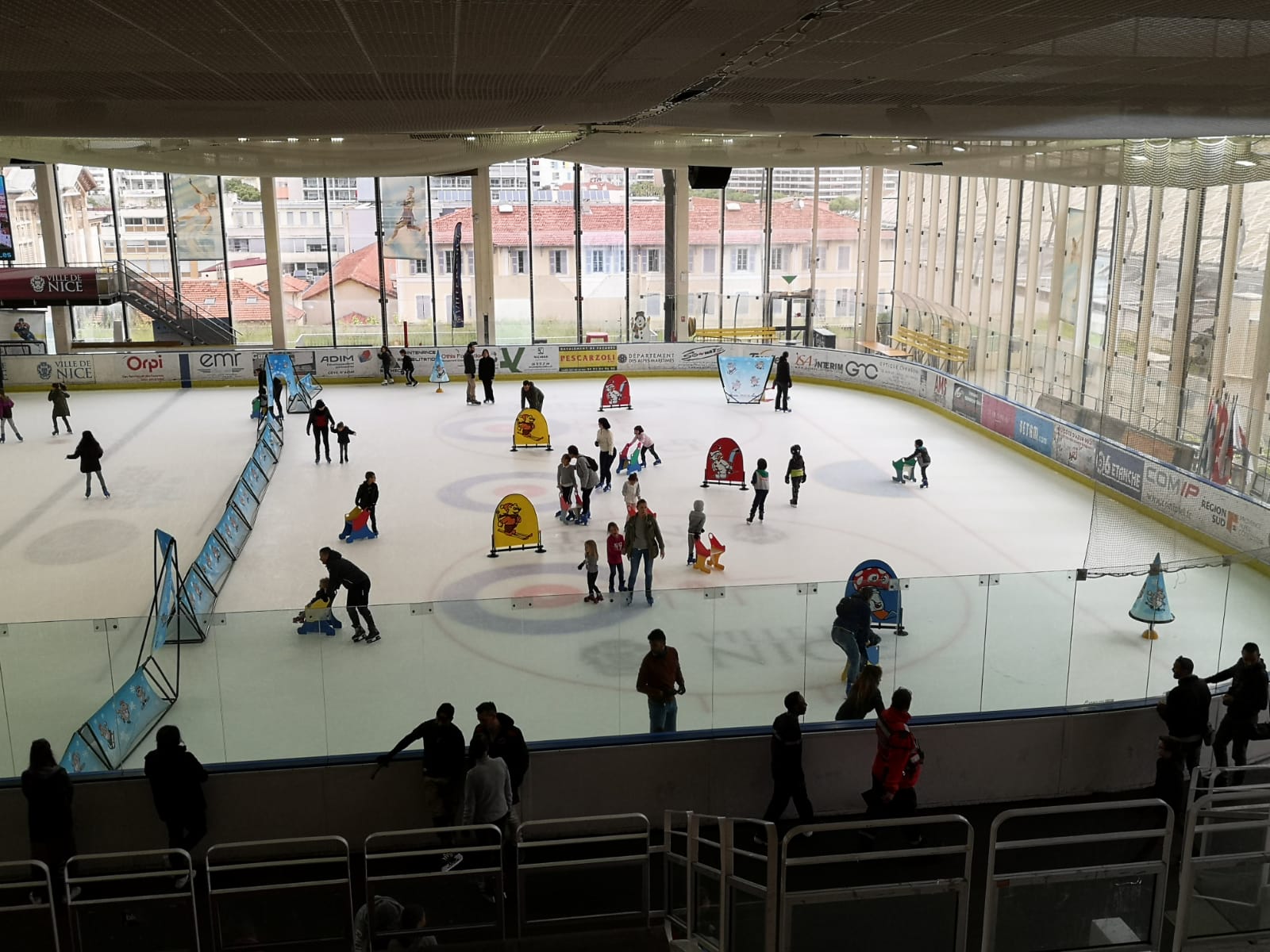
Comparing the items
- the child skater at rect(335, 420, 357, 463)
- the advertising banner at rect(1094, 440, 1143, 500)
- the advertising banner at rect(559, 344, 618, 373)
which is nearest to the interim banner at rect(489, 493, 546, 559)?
the child skater at rect(335, 420, 357, 463)

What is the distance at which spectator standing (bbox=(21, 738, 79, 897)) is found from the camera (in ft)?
25.0

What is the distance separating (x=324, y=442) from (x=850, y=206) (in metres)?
19.6

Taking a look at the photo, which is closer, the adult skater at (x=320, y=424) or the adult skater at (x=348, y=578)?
the adult skater at (x=348, y=578)

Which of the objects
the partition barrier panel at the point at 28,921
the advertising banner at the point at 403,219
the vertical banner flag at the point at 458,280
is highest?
the advertising banner at the point at 403,219

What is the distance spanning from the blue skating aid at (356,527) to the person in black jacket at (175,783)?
8290 millimetres

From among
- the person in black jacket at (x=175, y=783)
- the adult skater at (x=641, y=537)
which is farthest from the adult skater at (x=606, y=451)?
the person in black jacket at (x=175, y=783)

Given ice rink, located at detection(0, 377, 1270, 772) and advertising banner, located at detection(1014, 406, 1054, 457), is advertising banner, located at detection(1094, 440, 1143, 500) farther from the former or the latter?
advertising banner, located at detection(1014, 406, 1054, 457)

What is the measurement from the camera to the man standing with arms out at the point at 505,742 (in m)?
8.02

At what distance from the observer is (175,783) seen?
7.78 meters

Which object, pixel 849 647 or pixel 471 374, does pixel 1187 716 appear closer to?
pixel 849 647

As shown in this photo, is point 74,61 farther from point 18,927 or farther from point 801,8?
point 18,927

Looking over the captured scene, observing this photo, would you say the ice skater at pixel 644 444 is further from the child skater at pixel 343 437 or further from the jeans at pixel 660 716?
the jeans at pixel 660 716

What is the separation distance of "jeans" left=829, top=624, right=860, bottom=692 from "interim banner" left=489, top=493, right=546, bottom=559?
266 inches

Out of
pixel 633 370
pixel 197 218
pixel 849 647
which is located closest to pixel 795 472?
pixel 849 647
